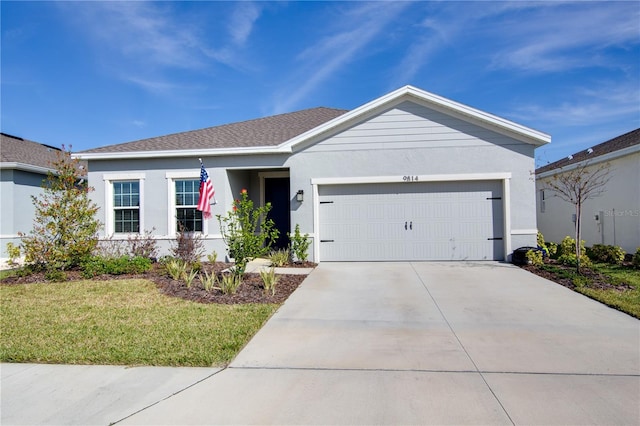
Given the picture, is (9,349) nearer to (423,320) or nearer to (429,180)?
(423,320)

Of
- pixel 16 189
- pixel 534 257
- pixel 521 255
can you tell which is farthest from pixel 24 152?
pixel 534 257

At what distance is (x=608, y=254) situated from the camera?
10.6 m

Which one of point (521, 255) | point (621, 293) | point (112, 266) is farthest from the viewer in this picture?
point (521, 255)

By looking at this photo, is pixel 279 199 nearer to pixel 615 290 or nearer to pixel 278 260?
pixel 278 260

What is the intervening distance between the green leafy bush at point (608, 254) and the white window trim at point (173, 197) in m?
12.1

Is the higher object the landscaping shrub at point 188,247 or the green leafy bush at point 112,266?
the landscaping shrub at point 188,247

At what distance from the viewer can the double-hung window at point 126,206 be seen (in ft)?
39.9

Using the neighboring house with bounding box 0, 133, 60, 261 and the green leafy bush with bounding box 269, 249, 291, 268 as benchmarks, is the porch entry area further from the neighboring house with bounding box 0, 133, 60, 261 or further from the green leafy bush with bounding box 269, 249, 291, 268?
the neighboring house with bounding box 0, 133, 60, 261

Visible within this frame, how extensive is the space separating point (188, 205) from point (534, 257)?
10.5 meters

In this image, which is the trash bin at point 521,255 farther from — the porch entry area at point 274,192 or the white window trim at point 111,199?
the white window trim at point 111,199

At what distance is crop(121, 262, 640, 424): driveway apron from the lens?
10.3 feet

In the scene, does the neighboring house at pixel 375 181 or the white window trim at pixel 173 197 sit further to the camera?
the white window trim at pixel 173 197

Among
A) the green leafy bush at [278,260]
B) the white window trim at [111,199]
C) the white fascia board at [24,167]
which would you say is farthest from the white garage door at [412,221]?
the white fascia board at [24,167]

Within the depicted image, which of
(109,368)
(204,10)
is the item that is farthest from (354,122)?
(109,368)
